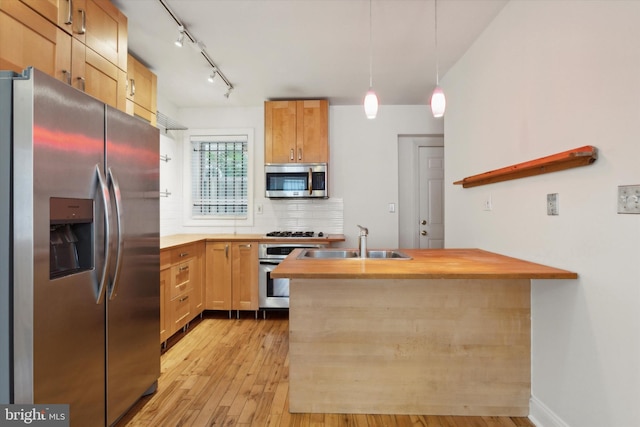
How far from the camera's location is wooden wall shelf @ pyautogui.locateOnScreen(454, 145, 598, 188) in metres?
1.42

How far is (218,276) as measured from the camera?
12.0 ft

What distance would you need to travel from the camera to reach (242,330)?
130 inches

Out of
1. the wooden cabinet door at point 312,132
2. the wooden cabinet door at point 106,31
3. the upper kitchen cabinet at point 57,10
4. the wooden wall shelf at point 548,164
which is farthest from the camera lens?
the wooden cabinet door at point 312,132

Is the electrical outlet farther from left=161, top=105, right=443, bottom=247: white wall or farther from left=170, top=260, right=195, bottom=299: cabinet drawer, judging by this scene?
left=170, top=260, right=195, bottom=299: cabinet drawer

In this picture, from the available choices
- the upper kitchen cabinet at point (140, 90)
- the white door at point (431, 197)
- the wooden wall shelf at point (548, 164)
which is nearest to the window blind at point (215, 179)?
the upper kitchen cabinet at point (140, 90)

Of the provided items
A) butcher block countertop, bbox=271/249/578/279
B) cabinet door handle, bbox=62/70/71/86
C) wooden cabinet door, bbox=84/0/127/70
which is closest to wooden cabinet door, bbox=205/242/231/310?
butcher block countertop, bbox=271/249/578/279

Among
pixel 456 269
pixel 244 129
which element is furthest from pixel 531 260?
pixel 244 129

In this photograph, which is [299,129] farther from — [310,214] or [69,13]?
[69,13]

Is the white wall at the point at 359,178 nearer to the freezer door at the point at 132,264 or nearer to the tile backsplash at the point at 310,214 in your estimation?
the tile backsplash at the point at 310,214

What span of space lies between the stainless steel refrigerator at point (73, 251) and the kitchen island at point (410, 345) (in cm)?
91

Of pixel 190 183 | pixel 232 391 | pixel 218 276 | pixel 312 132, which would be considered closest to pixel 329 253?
pixel 232 391

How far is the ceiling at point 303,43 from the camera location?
7.23 feet

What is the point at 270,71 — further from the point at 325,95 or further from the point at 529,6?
the point at 529,6

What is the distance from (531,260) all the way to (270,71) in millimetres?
2696
